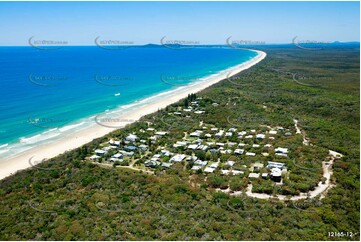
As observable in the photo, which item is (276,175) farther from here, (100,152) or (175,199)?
(100,152)

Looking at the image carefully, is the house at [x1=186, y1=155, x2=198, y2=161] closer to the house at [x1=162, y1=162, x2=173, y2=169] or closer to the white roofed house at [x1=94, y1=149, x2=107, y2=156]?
the house at [x1=162, y1=162, x2=173, y2=169]

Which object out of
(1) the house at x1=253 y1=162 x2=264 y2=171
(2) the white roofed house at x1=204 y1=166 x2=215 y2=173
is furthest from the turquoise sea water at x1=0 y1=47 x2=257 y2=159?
(1) the house at x1=253 y1=162 x2=264 y2=171

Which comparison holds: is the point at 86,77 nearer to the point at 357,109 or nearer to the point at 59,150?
the point at 59,150

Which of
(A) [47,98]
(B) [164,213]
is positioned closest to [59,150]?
(B) [164,213]

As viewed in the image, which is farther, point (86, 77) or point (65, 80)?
point (86, 77)
